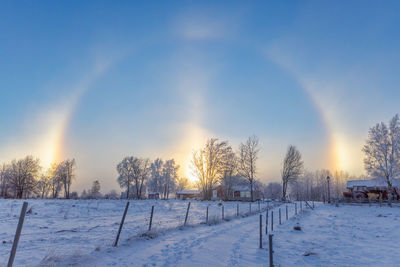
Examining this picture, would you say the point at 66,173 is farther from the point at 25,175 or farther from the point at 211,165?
the point at 211,165

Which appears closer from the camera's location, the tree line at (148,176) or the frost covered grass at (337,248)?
the frost covered grass at (337,248)

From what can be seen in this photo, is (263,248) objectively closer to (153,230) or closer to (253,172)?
(153,230)

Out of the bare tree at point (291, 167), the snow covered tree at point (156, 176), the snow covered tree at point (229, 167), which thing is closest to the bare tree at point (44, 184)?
the snow covered tree at point (156, 176)

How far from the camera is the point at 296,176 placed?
5934 cm

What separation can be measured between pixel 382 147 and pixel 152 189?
62.7 metres

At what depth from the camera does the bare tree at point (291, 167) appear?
196 ft

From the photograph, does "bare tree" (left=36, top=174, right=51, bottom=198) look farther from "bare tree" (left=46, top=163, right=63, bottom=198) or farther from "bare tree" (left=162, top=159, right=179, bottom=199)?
"bare tree" (left=162, top=159, right=179, bottom=199)

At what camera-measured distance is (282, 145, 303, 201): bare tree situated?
59.6 meters

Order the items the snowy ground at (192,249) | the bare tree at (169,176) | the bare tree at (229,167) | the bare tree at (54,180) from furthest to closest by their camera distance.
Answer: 1. the bare tree at (169,176)
2. the bare tree at (54,180)
3. the bare tree at (229,167)
4. the snowy ground at (192,249)

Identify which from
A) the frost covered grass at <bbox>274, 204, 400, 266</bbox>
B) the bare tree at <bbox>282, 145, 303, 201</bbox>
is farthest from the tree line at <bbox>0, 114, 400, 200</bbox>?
the frost covered grass at <bbox>274, 204, 400, 266</bbox>

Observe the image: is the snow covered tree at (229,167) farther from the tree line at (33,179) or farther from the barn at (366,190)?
the tree line at (33,179)

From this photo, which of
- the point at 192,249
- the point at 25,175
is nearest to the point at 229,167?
the point at 192,249

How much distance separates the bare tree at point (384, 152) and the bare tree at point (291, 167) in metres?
21.0

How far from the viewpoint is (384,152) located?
37625mm
